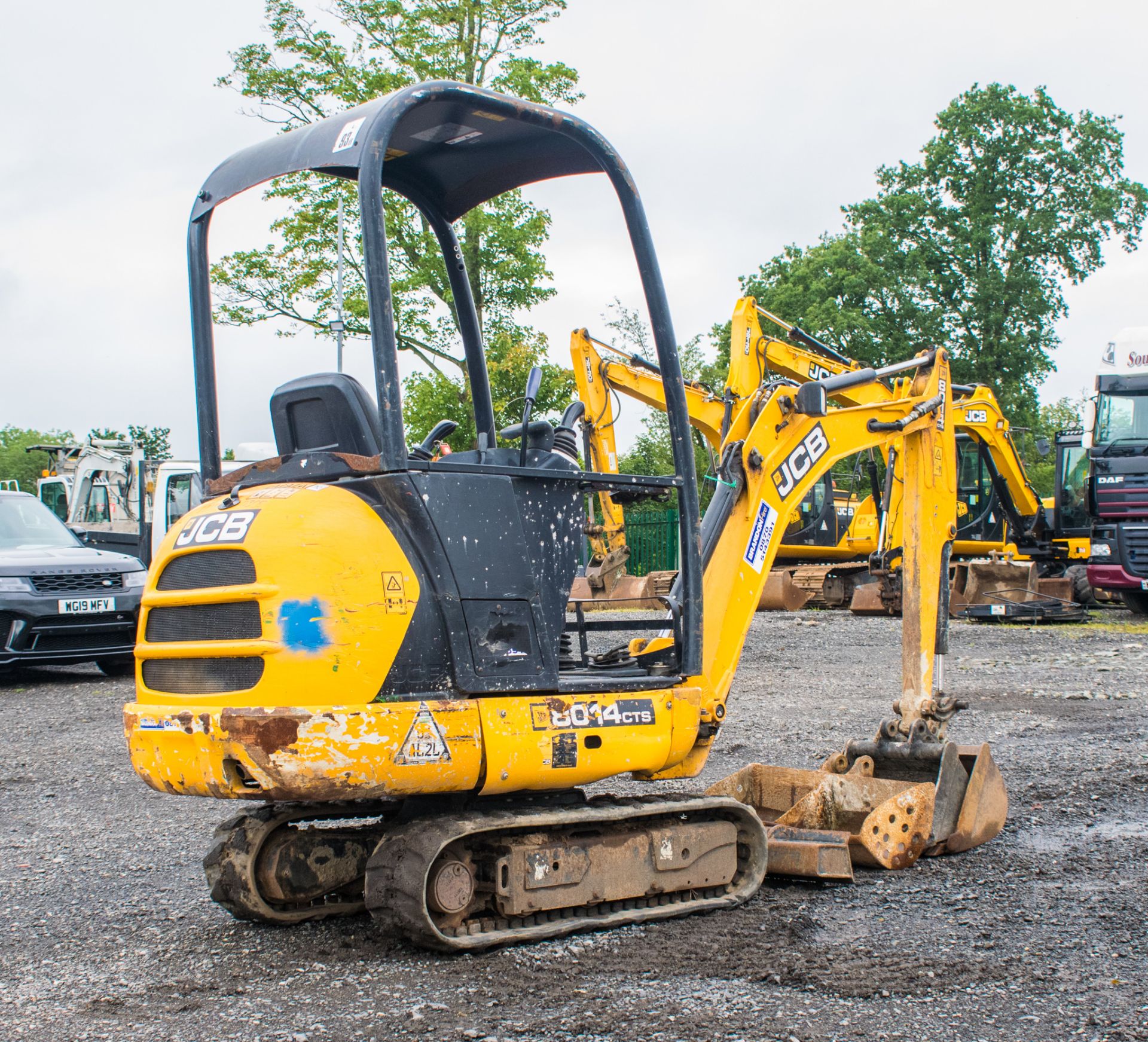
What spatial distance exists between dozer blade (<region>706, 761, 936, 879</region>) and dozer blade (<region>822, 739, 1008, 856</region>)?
0.28ft

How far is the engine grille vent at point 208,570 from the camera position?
3.88m

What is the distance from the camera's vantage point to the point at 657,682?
4.52m

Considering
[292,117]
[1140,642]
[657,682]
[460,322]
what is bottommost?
[1140,642]

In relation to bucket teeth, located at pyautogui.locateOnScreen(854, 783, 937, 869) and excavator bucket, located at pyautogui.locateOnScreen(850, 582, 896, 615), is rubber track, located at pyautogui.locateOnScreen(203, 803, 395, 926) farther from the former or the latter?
excavator bucket, located at pyautogui.locateOnScreen(850, 582, 896, 615)

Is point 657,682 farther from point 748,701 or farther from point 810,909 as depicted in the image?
point 748,701

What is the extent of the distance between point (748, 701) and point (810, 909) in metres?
5.54

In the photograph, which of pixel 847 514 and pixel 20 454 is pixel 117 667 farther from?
pixel 20 454

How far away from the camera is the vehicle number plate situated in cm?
1173

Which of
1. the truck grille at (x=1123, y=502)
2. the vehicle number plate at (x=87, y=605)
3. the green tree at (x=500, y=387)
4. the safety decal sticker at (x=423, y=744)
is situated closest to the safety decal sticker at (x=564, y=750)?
the safety decal sticker at (x=423, y=744)

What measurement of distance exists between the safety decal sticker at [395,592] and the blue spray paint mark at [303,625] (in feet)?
0.70

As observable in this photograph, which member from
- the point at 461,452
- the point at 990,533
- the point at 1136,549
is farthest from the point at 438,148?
the point at 990,533

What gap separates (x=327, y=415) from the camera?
14.1ft

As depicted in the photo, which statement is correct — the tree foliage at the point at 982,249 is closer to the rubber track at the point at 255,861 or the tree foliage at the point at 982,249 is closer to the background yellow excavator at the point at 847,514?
the background yellow excavator at the point at 847,514

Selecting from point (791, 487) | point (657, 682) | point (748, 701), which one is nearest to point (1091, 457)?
point (748, 701)
